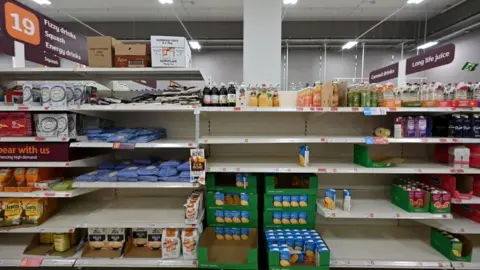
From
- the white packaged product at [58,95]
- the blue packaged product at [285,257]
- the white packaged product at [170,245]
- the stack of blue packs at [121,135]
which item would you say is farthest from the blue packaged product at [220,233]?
the white packaged product at [58,95]

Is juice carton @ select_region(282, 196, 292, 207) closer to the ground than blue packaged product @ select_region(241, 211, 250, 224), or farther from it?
farther from it

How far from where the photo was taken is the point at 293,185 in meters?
2.76

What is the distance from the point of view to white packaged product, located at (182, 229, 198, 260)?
95.3 inches

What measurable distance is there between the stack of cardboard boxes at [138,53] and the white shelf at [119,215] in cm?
156

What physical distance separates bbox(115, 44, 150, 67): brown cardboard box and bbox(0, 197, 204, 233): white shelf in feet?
5.18

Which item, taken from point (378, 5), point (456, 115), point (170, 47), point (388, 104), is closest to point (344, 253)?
point (388, 104)

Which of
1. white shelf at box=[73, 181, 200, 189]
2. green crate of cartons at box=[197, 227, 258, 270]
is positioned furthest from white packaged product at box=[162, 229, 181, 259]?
white shelf at box=[73, 181, 200, 189]

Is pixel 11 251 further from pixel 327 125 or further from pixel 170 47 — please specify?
pixel 327 125

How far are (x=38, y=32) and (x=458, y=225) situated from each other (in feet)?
15.0

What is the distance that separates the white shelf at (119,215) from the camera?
2.44m

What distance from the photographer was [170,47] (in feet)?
7.77

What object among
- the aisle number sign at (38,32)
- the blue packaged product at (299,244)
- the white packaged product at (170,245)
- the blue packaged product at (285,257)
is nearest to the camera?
the aisle number sign at (38,32)

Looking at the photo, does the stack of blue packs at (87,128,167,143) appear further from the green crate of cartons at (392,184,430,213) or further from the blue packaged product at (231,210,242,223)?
the green crate of cartons at (392,184,430,213)

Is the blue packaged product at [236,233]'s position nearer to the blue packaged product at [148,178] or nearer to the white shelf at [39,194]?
the blue packaged product at [148,178]
